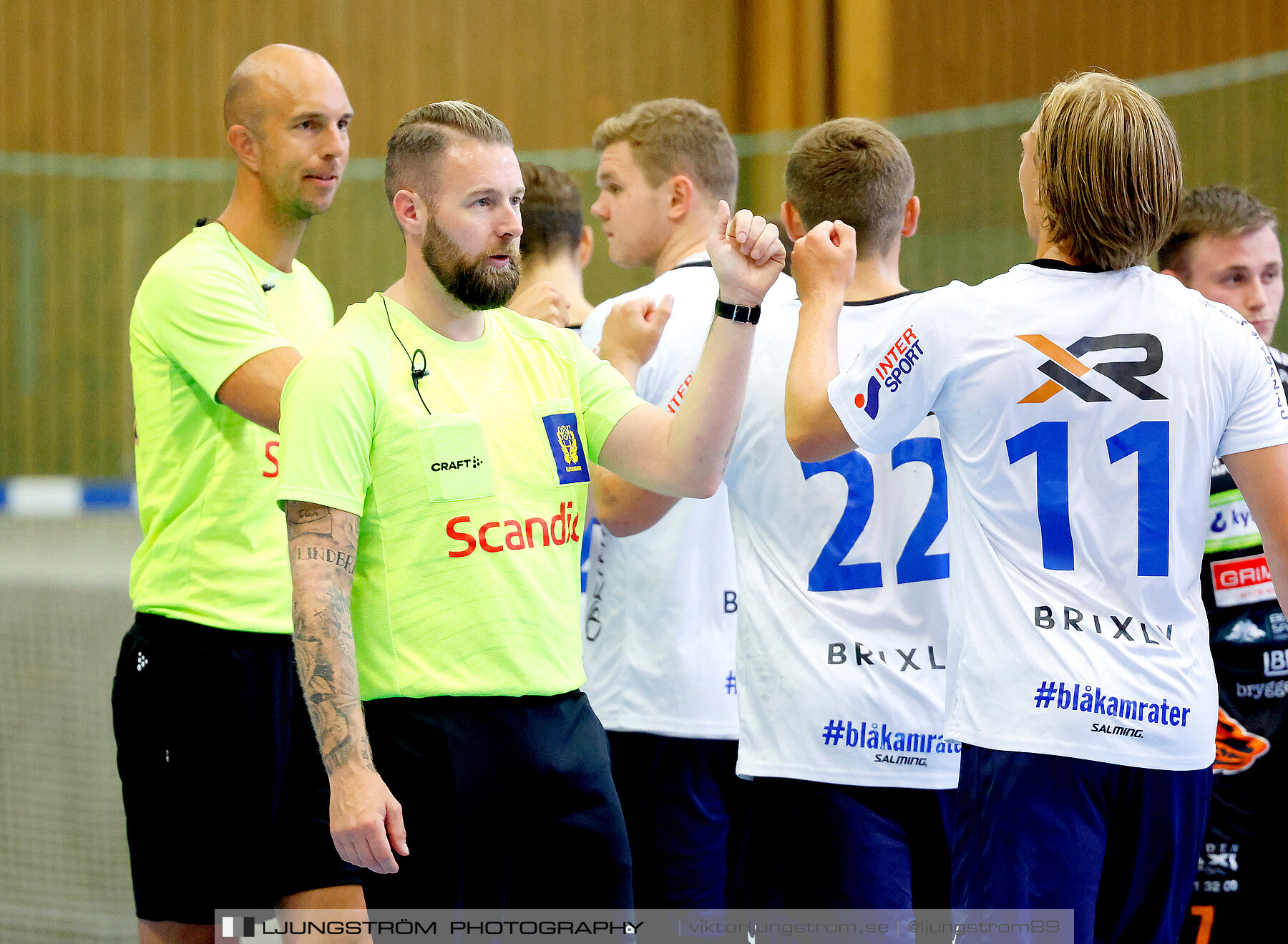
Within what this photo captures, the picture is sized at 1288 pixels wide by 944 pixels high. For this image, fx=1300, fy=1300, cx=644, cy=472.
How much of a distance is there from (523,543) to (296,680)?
115cm

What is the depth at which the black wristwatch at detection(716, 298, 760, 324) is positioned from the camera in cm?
254

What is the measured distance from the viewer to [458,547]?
2.50 metres

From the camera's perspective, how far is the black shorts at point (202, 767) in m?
3.28

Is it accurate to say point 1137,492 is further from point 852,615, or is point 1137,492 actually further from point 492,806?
point 492,806

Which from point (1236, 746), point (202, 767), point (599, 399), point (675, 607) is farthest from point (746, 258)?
point (1236, 746)

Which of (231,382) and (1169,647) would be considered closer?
(1169,647)

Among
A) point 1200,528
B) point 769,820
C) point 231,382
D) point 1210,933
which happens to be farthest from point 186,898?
point 1210,933

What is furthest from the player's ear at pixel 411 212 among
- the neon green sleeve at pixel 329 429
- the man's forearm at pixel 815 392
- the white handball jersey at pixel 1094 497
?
the white handball jersey at pixel 1094 497

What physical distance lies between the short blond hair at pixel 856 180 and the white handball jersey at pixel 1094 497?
2.14 feet

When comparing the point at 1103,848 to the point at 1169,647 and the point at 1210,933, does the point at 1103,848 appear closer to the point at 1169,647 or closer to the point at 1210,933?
the point at 1169,647

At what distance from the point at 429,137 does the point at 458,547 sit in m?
0.85

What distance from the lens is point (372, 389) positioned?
2.49 meters

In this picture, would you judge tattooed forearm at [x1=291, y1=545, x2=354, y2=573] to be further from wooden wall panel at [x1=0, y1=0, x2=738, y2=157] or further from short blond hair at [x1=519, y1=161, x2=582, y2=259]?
wooden wall panel at [x1=0, y1=0, x2=738, y2=157]

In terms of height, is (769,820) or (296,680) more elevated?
(296,680)
